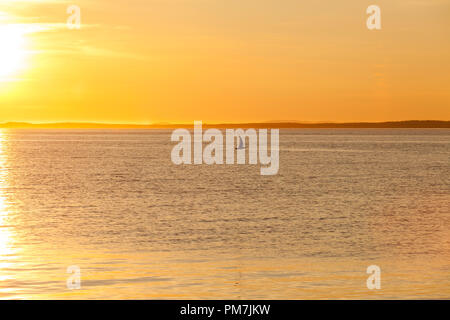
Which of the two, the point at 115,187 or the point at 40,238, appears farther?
the point at 115,187

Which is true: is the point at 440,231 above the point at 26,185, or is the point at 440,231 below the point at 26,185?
below

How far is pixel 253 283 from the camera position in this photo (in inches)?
821

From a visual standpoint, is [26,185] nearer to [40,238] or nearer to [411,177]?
[40,238]

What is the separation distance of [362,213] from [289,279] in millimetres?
24114

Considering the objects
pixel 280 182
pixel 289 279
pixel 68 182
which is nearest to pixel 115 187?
pixel 68 182

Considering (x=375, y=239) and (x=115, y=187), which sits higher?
(x=115, y=187)

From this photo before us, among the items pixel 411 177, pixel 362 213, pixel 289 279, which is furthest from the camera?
pixel 411 177

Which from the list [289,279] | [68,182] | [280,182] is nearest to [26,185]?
[68,182]

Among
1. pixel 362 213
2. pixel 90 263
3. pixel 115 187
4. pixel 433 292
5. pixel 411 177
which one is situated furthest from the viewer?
pixel 411 177

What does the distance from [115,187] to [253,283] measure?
4710cm

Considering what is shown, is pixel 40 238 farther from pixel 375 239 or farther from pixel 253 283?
pixel 375 239

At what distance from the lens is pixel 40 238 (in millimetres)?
31375
